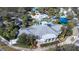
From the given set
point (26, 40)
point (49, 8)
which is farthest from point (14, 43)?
point (49, 8)

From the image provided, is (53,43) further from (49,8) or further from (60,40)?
(49,8)

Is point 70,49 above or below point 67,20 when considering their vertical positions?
below

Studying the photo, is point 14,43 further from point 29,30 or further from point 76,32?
point 76,32
